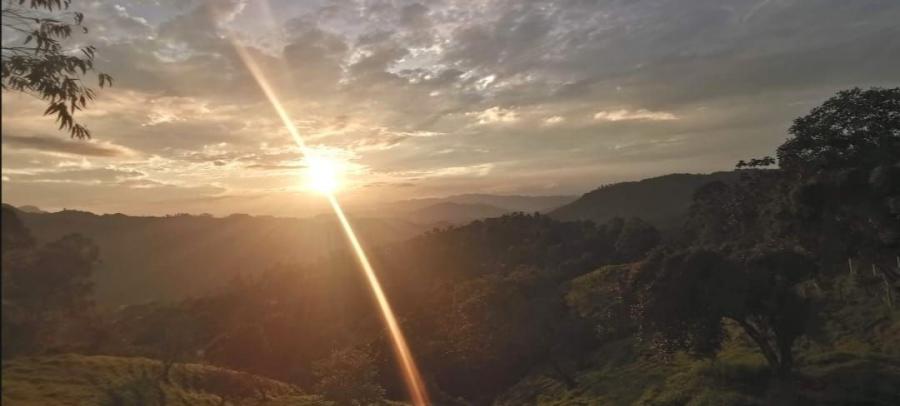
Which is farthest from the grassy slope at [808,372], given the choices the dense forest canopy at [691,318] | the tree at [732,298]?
the tree at [732,298]

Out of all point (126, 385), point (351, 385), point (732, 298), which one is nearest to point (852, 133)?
point (732, 298)

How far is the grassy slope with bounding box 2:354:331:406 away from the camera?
224 feet

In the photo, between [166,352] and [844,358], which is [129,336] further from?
[844,358]

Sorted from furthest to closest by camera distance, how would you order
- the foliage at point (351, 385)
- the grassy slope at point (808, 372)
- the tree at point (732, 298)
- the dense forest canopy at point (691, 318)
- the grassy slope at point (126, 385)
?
the foliage at point (351, 385) → the grassy slope at point (126, 385) → the tree at point (732, 298) → the dense forest canopy at point (691, 318) → the grassy slope at point (808, 372)

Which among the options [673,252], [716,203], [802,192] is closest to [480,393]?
[673,252]

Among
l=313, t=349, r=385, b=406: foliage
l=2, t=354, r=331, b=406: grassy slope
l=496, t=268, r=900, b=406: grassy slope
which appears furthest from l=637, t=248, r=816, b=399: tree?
l=2, t=354, r=331, b=406: grassy slope

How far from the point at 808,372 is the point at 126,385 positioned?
276 feet

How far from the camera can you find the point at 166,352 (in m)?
115

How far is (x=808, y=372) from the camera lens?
159ft

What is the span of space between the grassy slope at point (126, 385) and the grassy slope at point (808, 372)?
4116cm

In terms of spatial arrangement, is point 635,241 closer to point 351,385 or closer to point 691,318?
point 351,385

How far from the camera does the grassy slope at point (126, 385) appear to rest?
68.2 metres

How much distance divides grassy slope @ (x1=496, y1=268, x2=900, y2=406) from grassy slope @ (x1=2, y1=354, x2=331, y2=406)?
41164 mm

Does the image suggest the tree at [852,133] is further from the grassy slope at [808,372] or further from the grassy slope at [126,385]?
the grassy slope at [126,385]
